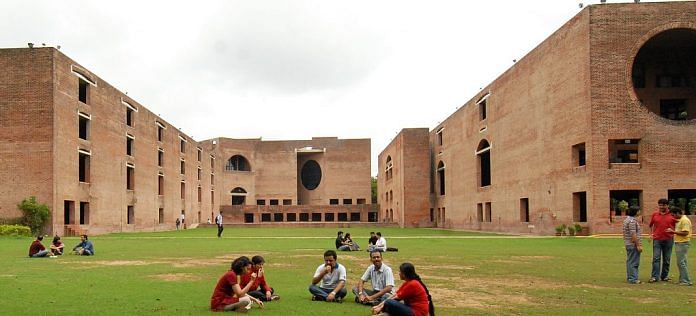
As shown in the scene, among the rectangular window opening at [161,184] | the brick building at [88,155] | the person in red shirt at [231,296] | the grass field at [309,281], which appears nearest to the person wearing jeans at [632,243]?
the grass field at [309,281]

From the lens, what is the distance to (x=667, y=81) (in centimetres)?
3559

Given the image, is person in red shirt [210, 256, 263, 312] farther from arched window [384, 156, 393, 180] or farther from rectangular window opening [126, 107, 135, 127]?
arched window [384, 156, 393, 180]

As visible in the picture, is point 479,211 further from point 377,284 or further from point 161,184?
point 377,284

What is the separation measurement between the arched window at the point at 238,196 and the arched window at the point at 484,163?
45958 millimetres

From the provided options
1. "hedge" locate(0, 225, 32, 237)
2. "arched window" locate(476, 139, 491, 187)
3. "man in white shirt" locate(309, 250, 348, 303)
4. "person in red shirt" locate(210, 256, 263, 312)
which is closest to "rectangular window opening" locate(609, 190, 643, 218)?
"arched window" locate(476, 139, 491, 187)

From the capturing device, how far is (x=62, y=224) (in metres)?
31.5

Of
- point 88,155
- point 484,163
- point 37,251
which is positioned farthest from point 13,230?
point 484,163

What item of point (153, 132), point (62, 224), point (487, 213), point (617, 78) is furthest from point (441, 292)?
point (153, 132)

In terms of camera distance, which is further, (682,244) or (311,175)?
(311,175)

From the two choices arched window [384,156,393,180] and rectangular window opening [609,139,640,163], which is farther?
arched window [384,156,393,180]

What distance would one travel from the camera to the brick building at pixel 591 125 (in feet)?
88.8

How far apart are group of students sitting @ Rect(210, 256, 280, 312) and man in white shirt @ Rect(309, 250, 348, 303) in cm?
65

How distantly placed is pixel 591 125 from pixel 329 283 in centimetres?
2170

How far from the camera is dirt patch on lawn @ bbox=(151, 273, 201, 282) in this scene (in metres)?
11.9
